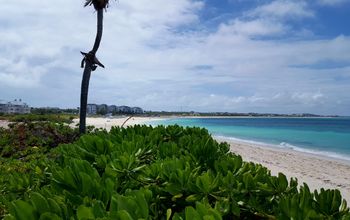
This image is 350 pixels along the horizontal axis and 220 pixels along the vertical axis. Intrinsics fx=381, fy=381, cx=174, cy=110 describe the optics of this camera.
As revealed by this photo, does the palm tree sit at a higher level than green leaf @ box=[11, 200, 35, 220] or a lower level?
higher

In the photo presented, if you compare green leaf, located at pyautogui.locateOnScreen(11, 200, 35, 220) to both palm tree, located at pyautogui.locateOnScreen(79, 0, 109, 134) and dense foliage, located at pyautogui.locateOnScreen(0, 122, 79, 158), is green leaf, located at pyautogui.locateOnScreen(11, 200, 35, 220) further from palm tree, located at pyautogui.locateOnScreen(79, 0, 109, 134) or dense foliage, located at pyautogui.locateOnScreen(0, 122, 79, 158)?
palm tree, located at pyautogui.locateOnScreen(79, 0, 109, 134)

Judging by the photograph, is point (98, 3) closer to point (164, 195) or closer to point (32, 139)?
point (32, 139)

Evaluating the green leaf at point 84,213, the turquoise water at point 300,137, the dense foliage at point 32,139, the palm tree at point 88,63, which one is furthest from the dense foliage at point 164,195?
the turquoise water at point 300,137

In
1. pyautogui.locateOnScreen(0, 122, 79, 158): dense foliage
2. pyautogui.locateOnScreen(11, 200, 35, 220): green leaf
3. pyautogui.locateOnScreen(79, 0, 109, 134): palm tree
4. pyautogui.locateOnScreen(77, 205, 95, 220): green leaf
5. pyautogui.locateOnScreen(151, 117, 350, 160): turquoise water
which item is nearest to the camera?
pyautogui.locateOnScreen(77, 205, 95, 220): green leaf

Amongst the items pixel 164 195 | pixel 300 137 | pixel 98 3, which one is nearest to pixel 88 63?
pixel 98 3

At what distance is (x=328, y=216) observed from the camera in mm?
1505

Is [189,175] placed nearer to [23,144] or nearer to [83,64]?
[23,144]

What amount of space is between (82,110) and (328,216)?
10726mm

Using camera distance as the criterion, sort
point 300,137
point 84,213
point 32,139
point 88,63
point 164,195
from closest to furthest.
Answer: point 84,213 → point 164,195 → point 32,139 → point 88,63 → point 300,137

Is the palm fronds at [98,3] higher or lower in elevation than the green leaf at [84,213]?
higher

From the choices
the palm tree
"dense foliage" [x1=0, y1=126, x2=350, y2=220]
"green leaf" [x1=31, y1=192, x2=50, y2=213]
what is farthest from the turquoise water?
"green leaf" [x1=31, y1=192, x2=50, y2=213]

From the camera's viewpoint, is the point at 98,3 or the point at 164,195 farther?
the point at 98,3

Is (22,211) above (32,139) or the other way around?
above

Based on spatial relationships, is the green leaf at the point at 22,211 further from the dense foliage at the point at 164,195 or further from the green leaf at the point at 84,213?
the green leaf at the point at 84,213
